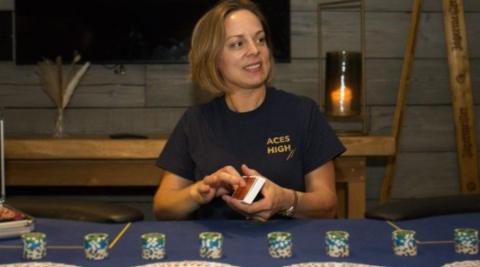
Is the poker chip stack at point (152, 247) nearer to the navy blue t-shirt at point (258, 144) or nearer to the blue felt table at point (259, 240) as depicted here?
the blue felt table at point (259, 240)

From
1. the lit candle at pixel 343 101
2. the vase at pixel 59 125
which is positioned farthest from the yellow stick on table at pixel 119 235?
the vase at pixel 59 125

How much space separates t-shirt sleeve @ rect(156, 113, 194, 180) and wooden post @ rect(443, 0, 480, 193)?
1.84m

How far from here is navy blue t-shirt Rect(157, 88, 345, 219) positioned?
2.07 m

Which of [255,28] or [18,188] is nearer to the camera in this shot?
[255,28]

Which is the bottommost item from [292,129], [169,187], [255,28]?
[169,187]

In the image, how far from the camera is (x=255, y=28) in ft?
6.92

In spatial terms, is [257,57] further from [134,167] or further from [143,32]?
[143,32]

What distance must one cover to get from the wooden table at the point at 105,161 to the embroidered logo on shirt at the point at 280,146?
1.13 m

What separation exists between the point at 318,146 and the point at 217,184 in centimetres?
45

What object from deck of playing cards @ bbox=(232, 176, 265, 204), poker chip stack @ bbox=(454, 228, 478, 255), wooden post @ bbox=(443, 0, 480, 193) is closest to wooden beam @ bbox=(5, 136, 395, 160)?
wooden post @ bbox=(443, 0, 480, 193)

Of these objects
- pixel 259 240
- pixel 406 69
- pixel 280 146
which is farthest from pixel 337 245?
pixel 406 69

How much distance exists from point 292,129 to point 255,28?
1.06 ft

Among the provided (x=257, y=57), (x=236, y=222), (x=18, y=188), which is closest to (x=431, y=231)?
(x=236, y=222)

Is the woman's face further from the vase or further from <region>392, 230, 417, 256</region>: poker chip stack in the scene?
the vase
